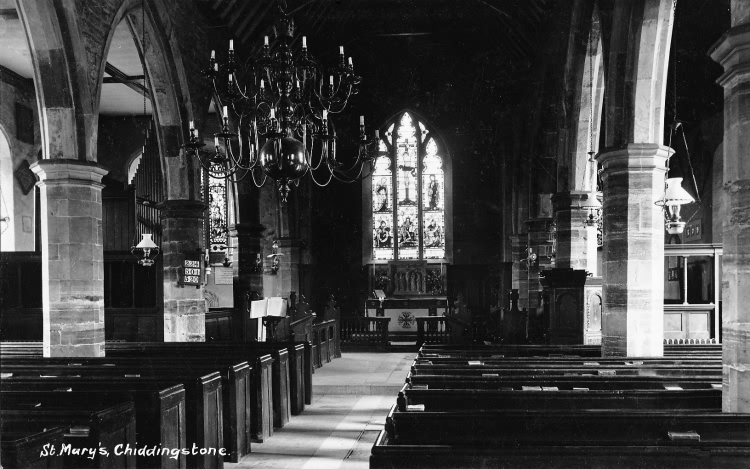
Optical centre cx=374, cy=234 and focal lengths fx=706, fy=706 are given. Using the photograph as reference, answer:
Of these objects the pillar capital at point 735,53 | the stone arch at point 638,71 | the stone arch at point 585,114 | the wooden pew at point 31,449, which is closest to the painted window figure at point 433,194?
Answer: the stone arch at point 585,114

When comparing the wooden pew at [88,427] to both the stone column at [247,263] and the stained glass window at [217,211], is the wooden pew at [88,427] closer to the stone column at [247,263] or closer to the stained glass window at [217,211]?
the stone column at [247,263]

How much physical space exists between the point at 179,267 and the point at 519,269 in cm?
800

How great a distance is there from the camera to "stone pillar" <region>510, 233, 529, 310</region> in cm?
1562

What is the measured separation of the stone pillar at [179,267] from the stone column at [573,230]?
5703 millimetres

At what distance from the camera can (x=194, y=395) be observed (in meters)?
4.99

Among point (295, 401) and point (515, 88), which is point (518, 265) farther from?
point (295, 401)

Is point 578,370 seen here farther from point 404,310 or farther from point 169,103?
point 404,310

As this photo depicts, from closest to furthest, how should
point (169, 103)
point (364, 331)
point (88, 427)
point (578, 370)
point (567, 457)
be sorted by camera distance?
point (567, 457) < point (88, 427) < point (578, 370) < point (169, 103) < point (364, 331)

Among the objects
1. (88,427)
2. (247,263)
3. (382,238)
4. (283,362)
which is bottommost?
(283,362)

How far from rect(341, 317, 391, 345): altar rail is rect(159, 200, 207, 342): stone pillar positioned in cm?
358

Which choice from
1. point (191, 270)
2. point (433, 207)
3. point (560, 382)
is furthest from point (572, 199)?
point (433, 207)

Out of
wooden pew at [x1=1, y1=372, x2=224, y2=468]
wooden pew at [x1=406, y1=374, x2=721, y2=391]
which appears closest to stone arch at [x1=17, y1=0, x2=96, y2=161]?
wooden pew at [x1=1, y1=372, x2=224, y2=468]

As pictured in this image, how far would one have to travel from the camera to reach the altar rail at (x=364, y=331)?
1385cm

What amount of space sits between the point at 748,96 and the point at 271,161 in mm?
4101
